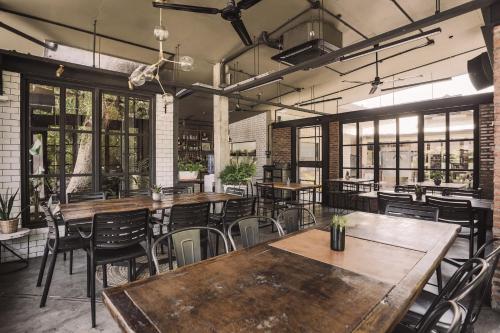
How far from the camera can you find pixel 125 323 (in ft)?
3.16

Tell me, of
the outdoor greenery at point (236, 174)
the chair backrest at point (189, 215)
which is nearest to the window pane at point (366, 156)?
the outdoor greenery at point (236, 174)

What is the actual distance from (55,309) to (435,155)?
8143 mm

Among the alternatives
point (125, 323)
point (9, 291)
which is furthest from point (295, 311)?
point (9, 291)

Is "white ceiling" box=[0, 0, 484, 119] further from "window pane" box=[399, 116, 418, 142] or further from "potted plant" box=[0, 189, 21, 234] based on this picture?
"potted plant" box=[0, 189, 21, 234]

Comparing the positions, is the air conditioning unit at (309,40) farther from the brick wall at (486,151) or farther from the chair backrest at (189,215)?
the brick wall at (486,151)

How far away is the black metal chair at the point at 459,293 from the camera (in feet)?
4.05

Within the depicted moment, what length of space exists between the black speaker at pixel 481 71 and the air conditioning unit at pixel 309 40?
2.09m

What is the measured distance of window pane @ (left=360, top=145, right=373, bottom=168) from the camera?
8.03 metres

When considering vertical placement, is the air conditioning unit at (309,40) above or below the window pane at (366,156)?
above

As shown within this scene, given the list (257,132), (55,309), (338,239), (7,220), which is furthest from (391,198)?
(257,132)

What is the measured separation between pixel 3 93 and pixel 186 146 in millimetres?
7700

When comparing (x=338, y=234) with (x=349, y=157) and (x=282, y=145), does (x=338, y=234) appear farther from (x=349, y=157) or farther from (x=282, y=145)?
(x=282, y=145)

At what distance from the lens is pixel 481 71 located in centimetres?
400

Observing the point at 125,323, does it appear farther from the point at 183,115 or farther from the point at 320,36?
the point at 183,115
